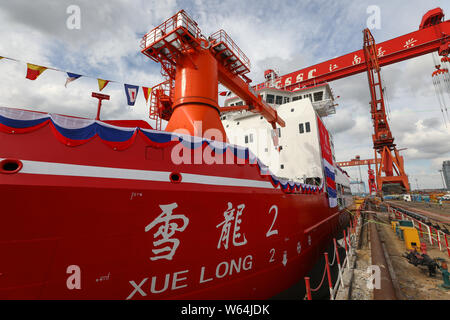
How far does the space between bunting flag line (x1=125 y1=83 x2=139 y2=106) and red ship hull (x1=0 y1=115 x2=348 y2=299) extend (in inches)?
152

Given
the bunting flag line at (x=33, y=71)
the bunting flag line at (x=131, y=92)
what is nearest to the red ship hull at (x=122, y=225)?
the bunting flag line at (x=131, y=92)

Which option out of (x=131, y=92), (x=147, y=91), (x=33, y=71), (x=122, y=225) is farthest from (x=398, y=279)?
(x=33, y=71)

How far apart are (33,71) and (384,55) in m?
30.2

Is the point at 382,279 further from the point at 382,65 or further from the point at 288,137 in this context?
the point at 382,65

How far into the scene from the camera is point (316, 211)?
384 inches

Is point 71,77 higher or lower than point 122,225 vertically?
→ higher

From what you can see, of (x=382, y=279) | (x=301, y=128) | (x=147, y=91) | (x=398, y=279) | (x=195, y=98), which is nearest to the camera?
(x=382, y=279)

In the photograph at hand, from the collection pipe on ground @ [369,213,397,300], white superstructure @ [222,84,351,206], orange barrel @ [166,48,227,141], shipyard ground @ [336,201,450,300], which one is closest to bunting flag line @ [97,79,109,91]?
orange barrel @ [166,48,227,141]

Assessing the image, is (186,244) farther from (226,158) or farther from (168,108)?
(168,108)

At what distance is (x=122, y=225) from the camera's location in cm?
312

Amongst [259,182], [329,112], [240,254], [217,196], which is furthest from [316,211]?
[329,112]

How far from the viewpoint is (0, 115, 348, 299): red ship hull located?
253cm

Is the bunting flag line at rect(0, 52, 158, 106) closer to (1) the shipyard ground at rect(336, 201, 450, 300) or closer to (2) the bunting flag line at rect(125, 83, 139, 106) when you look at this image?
(2) the bunting flag line at rect(125, 83, 139, 106)

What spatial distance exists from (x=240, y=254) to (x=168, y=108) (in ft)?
21.3
